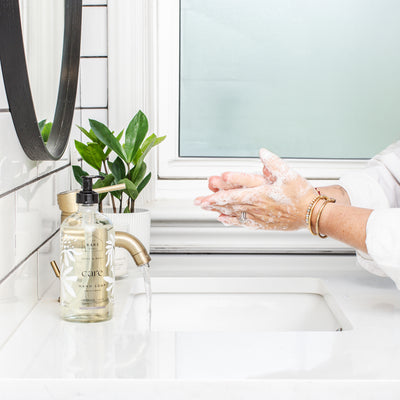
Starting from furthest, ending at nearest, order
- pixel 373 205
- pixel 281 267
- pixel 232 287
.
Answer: pixel 281 267
pixel 232 287
pixel 373 205

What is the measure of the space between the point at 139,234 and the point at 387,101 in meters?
0.80

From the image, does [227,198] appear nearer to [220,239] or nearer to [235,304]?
[235,304]

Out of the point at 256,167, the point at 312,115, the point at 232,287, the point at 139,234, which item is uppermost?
the point at 312,115

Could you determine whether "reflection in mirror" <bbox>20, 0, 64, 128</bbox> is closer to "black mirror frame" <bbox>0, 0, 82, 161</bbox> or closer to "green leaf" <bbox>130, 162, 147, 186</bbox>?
"black mirror frame" <bbox>0, 0, 82, 161</bbox>

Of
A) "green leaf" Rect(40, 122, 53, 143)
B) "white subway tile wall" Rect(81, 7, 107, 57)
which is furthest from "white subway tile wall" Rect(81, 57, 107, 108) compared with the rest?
"green leaf" Rect(40, 122, 53, 143)

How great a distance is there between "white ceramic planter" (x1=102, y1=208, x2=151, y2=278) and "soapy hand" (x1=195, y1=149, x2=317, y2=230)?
Answer: 0.87 ft

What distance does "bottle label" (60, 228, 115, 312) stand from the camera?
3.23ft

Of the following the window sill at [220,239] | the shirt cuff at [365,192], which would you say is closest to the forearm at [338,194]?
the shirt cuff at [365,192]

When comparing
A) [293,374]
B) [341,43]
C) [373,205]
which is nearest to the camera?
[293,374]

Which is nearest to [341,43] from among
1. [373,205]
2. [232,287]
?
[373,205]

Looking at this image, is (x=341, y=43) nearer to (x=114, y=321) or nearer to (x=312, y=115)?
(x=312, y=115)

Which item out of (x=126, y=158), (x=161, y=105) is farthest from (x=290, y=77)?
(x=126, y=158)

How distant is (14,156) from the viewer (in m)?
0.94

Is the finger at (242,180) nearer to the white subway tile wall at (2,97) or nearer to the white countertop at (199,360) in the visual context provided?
the white countertop at (199,360)
